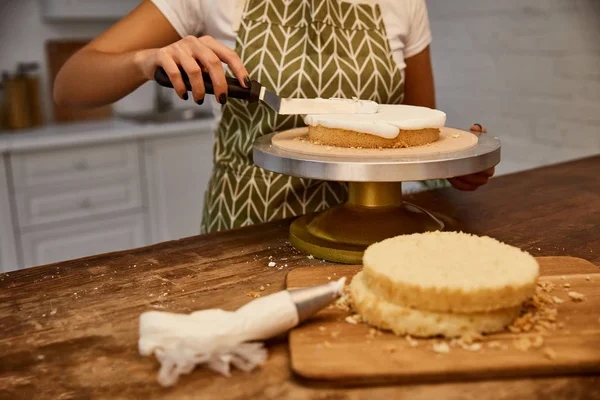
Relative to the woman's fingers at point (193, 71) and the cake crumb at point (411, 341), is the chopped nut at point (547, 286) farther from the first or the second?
the woman's fingers at point (193, 71)

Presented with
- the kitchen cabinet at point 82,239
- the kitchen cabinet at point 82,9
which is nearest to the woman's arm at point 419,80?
the kitchen cabinet at point 82,239

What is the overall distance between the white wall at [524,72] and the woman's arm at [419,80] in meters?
0.98

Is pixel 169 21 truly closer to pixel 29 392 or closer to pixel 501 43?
pixel 29 392

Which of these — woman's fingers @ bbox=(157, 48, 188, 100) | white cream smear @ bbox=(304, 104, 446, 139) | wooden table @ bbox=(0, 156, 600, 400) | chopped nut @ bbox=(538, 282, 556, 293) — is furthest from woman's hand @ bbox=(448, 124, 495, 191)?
woman's fingers @ bbox=(157, 48, 188, 100)

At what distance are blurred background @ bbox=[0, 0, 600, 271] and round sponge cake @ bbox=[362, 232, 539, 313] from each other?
1.77 meters

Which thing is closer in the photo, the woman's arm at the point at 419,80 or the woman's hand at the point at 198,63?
the woman's hand at the point at 198,63

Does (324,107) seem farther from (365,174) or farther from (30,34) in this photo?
(30,34)

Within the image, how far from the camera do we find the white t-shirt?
1.28 meters

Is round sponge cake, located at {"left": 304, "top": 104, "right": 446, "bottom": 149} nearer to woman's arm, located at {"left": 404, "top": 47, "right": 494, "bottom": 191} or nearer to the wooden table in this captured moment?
→ the wooden table

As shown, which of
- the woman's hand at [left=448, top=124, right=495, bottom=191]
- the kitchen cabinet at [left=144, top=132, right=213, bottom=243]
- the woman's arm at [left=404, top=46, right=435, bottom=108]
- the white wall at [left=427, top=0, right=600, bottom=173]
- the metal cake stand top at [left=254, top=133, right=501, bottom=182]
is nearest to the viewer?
the metal cake stand top at [left=254, top=133, right=501, bottom=182]

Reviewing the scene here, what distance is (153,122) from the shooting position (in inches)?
114

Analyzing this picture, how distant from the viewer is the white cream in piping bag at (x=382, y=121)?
95cm

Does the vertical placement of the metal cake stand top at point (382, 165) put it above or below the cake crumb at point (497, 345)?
above

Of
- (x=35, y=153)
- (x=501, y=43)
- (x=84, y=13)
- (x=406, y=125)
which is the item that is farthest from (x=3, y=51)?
(x=406, y=125)
